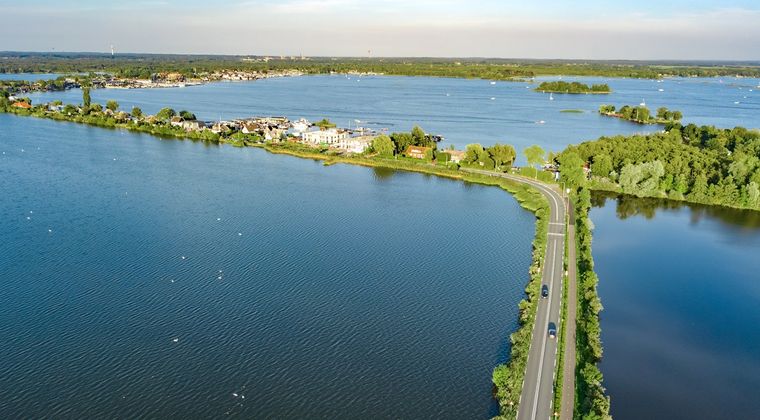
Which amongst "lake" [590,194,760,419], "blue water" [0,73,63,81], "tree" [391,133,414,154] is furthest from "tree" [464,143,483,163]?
"blue water" [0,73,63,81]

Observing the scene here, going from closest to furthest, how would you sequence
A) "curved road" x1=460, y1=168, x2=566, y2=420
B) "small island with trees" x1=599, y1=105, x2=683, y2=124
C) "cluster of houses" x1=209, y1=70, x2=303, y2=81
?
"curved road" x1=460, y1=168, x2=566, y2=420 < "small island with trees" x1=599, y1=105, x2=683, y2=124 < "cluster of houses" x1=209, y1=70, x2=303, y2=81

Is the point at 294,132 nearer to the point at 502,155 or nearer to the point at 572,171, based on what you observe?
the point at 502,155

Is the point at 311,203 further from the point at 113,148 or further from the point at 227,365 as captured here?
the point at 113,148

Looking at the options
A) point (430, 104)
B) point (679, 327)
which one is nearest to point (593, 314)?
point (679, 327)

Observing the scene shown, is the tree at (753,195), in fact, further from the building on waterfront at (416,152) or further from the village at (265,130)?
the building on waterfront at (416,152)

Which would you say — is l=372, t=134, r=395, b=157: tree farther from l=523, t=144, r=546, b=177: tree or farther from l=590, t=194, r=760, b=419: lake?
l=590, t=194, r=760, b=419: lake
